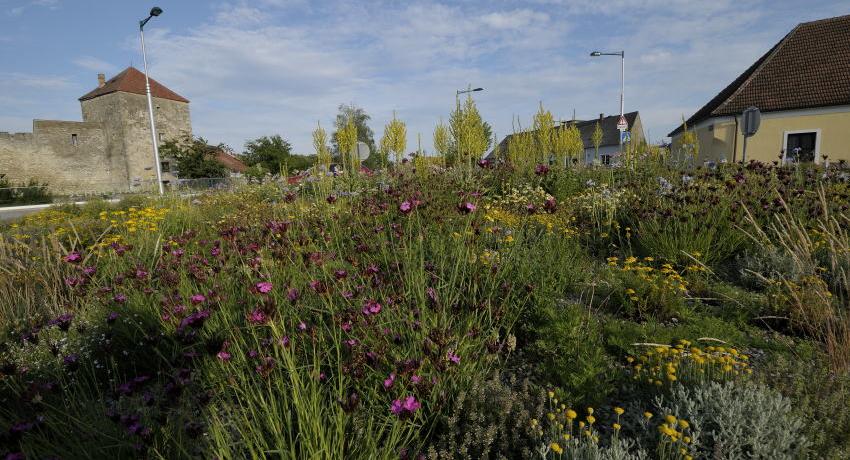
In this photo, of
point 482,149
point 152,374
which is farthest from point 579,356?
point 482,149

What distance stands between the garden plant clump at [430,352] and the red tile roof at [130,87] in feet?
139

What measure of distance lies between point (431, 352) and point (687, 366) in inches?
58.6

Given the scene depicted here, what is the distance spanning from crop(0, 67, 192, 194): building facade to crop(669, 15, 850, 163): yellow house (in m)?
36.9

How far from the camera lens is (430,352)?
184cm

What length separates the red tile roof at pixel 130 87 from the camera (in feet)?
122

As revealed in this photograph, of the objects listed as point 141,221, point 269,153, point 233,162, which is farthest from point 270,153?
point 141,221

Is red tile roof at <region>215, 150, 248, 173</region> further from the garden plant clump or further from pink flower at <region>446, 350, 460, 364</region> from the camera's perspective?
pink flower at <region>446, 350, 460, 364</region>

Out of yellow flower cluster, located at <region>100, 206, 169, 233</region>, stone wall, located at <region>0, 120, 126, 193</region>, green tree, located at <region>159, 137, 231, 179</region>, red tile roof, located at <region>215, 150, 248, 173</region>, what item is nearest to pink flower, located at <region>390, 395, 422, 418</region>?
yellow flower cluster, located at <region>100, 206, 169, 233</region>

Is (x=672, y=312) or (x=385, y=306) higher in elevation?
(x=385, y=306)

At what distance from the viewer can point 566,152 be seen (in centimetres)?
1064

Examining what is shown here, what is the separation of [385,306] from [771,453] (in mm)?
1832

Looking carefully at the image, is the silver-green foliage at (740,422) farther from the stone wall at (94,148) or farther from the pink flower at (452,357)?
the stone wall at (94,148)

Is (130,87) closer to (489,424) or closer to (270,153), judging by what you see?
(270,153)

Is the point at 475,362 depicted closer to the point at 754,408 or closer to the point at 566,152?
the point at 754,408
